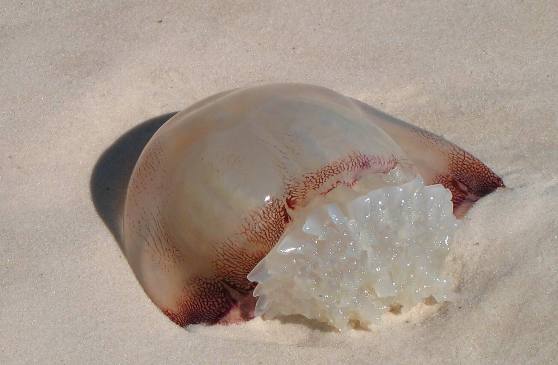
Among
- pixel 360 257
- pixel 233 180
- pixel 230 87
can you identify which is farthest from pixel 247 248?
pixel 230 87

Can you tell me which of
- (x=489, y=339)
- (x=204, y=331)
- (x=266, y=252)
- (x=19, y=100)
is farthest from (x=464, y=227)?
(x=19, y=100)

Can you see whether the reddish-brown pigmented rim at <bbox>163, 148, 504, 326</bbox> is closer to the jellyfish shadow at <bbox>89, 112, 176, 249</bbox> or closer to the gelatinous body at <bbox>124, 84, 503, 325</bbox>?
the gelatinous body at <bbox>124, 84, 503, 325</bbox>

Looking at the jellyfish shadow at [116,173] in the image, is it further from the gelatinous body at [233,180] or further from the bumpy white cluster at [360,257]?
the bumpy white cluster at [360,257]

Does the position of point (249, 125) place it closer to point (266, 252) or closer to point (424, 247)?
point (266, 252)

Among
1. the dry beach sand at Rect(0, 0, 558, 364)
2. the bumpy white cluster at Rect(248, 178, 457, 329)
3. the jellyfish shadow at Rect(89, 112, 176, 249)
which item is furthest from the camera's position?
the jellyfish shadow at Rect(89, 112, 176, 249)

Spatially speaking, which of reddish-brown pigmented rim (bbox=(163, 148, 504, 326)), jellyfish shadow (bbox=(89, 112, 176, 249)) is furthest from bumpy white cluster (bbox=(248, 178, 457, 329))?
jellyfish shadow (bbox=(89, 112, 176, 249))

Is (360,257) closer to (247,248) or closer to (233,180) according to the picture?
(247,248)
